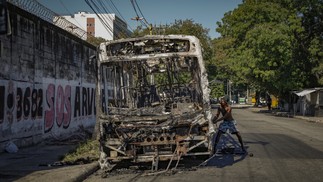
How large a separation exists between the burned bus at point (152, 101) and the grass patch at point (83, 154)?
1089mm

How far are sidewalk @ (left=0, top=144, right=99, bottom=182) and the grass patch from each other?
0.29 meters

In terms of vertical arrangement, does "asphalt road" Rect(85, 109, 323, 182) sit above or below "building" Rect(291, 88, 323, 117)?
below

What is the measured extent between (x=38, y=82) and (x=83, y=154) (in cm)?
357

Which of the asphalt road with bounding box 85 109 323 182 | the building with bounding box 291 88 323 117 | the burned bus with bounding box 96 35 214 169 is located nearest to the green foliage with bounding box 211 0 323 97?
the building with bounding box 291 88 323 117

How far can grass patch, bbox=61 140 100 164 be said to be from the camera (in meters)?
10.0

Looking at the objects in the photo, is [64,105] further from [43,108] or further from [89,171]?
[89,171]

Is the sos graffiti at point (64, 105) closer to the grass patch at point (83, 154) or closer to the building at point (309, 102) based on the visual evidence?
the grass patch at point (83, 154)

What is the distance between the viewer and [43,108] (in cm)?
Answer: 1361

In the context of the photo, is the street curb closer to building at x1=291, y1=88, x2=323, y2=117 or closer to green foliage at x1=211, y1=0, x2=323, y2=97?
building at x1=291, y1=88, x2=323, y2=117

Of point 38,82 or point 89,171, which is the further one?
point 38,82

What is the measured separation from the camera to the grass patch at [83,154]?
10012 mm

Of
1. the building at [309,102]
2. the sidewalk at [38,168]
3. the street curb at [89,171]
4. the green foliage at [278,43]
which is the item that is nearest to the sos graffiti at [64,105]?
the sidewalk at [38,168]

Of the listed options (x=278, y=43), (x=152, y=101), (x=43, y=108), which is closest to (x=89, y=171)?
(x=152, y=101)

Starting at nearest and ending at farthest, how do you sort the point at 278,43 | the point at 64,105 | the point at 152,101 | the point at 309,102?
the point at 152,101
the point at 64,105
the point at 278,43
the point at 309,102
